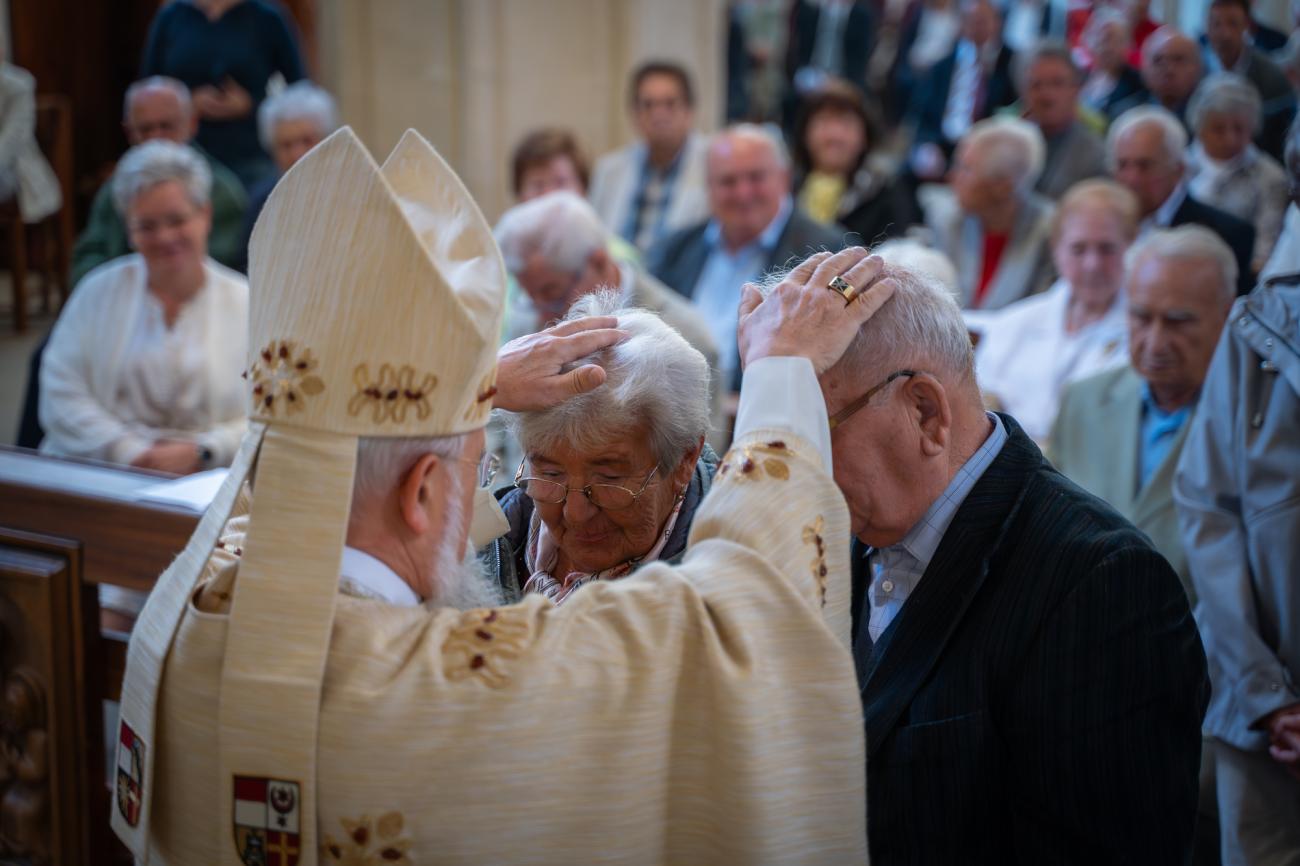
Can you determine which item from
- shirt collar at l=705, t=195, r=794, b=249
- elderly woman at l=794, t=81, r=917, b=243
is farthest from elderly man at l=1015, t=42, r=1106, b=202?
shirt collar at l=705, t=195, r=794, b=249

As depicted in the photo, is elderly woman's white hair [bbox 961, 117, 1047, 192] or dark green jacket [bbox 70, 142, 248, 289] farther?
dark green jacket [bbox 70, 142, 248, 289]

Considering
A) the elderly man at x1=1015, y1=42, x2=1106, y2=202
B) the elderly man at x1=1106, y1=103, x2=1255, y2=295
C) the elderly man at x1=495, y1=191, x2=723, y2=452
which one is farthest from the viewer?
the elderly man at x1=1015, y1=42, x2=1106, y2=202

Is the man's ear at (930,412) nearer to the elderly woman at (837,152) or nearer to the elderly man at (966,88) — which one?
the elderly woman at (837,152)

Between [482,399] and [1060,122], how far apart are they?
216 inches

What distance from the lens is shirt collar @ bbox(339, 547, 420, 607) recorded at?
4.86 ft

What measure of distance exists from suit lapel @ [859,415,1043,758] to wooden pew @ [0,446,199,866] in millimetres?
1728

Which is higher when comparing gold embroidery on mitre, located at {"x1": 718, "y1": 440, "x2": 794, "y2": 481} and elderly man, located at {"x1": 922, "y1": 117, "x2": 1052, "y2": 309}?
elderly man, located at {"x1": 922, "y1": 117, "x2": 1052, "y2": 309}

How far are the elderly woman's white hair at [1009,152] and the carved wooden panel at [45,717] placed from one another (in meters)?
4.01

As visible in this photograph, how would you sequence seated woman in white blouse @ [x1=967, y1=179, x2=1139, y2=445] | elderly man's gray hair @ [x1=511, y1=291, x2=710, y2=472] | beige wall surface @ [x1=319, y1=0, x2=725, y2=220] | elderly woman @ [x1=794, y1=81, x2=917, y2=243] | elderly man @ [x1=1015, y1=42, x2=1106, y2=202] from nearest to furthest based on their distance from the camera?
1. elderly man's gray hair @ [x1=511, y1=291, x2=710, y2=472]
2. seated woman in white blouse @ [x1=967, y1=179, x2=1139, y2=445]
3. elderly man @ [x1=1015, y1=42, x2=1106, y2=202]
4. elderly woman @ [x1=794, y1=81, x2=917, y2=243]
5. beige wall surface @ [x1=319, y1=0, x2=725, y2=220]

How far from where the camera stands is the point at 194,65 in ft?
23.0

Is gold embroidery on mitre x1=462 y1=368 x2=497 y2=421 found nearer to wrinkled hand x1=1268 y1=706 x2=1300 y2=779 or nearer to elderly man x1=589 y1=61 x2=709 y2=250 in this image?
wrinkled hand x1=1268 y1=706 x2=1300 y2=779

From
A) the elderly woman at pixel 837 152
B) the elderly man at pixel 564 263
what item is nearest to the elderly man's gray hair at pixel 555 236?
the elderly man at pixel 564 263

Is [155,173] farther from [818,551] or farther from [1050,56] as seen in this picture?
[1050,56]

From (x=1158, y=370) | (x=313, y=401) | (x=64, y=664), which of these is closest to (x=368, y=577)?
(x=313, y=401)
